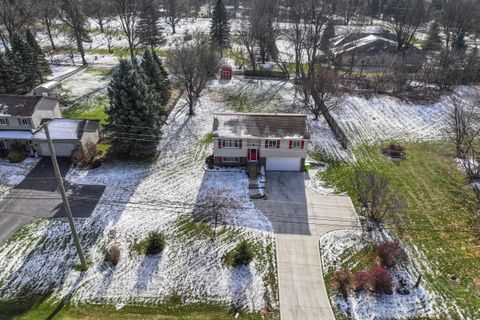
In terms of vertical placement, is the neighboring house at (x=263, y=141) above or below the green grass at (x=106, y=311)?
above

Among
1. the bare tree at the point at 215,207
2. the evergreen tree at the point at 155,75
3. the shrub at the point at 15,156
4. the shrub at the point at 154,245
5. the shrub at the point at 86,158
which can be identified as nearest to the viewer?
the shrub at the point at 154,245

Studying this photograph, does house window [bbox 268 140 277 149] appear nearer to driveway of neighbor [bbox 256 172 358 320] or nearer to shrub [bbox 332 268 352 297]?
driveway of neighbor [bbox 256 172 358 320]

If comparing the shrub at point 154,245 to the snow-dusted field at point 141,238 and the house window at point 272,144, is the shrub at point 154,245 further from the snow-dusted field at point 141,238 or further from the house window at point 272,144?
the house window at point 272,144

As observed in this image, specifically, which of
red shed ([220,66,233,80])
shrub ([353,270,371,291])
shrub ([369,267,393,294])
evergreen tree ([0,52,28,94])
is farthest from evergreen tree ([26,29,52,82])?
shrub ([369,267,393,294])

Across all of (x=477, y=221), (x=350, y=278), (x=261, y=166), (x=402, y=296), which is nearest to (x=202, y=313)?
(x=350, y=278)

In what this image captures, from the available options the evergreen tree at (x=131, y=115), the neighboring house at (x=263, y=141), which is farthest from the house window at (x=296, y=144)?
the evergreen tree at (x=131, y=115)

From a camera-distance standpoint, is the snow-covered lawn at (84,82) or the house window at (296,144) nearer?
the house window at (296,144)

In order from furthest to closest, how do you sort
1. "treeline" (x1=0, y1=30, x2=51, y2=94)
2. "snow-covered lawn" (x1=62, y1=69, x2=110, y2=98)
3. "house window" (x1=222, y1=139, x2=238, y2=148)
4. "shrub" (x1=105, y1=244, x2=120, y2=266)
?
1. "snow-covered lawn" (x1=62, y1=69, x2=110, y2=98)
2. "treeline" (x1=0, y1=30, x2=51, y2=94)
3. "house window" (x1=222, y1=139, x2=238, y2=148)
4. "shrub" (x1=105, y1=244, x2=120, y2=266)

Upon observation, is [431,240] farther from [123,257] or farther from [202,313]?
[123,257]
